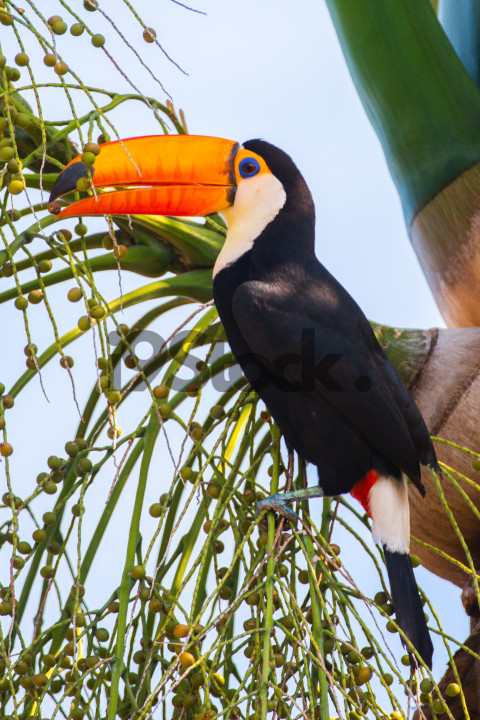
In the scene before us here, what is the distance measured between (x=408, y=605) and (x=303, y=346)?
0.52 metres

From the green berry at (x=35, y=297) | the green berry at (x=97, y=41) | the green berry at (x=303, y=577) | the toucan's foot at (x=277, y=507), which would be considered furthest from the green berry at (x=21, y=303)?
the green berry at (x=303, y=577)

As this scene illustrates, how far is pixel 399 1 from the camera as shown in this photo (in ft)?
7.96

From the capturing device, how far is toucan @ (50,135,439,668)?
177 centimetres

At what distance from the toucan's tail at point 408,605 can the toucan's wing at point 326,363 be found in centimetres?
17

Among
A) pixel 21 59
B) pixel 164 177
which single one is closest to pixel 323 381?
pixel 164 177

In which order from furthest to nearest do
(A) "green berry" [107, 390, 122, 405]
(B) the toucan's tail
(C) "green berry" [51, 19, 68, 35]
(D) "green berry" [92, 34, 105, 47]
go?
(B) the toucan's tail, (A) "green berry" [107, 390, 122, 405], (C) "green berry" [51, 19, 68, 35], (D) "green berry" [92, 34, 105, 47]

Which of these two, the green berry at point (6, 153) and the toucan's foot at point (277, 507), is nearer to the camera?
the green berry at point (6, 153)

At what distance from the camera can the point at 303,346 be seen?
1771 millimetres

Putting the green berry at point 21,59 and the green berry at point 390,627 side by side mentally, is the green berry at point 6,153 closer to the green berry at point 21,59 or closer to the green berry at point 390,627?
the green berry at point 21,59

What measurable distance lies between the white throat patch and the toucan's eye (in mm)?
17

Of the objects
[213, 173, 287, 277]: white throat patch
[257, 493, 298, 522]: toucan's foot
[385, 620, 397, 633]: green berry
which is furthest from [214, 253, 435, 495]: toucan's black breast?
[385, 620, 397, 633]: green berry

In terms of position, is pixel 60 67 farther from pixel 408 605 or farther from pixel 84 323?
pixel 408 605

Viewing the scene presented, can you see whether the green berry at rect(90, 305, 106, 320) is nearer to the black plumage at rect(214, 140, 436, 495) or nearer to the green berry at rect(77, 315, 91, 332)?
the green berry at rect(77, 315, 91, 332)

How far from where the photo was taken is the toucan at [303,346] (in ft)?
5.81
